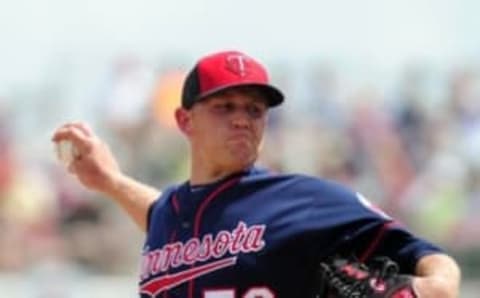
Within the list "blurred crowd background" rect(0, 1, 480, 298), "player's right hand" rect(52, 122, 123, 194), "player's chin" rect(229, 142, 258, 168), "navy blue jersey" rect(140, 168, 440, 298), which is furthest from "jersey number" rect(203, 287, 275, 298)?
"blurred crowd background" rect(0, 1, 480, 298)

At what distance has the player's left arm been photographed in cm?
459

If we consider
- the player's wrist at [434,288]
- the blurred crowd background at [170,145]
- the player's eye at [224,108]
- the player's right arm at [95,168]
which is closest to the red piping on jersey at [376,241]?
the player's wrist at [434,288]

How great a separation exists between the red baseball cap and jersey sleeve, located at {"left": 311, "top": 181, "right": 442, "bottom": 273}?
374 mm

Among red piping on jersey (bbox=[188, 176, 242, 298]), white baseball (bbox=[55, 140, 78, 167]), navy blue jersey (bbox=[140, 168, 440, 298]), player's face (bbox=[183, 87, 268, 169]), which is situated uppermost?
white baseball (bbox=[55, 140, 78, 167])

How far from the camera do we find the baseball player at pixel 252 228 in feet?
15.7

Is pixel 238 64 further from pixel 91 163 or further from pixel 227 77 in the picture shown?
pixel 91 163

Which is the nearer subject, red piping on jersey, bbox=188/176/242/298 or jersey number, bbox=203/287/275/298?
jersey number, bbox=203/287/275/298

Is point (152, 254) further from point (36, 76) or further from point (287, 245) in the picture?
point (36, 76)

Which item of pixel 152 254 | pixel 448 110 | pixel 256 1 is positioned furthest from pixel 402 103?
pixel 152 254

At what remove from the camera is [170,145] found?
1105 cm

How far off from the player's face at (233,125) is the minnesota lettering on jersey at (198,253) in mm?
212

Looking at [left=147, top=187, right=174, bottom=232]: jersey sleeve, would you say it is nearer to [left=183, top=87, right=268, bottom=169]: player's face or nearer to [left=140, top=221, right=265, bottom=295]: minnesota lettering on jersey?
[left=140, top=221, right=265, bottom=295]: minnesota lettering on jersey

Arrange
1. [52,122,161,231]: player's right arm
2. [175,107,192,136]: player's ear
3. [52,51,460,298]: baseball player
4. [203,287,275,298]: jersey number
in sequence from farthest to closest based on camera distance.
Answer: [52,122,161,231]: player's right arm
[175,107,192,136]: player's ear
[203,287,275,298]: jersey number
[52,51,460,298]: baseball player

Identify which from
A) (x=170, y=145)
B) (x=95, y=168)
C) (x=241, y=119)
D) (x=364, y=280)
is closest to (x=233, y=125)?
(x=241, y=119)
